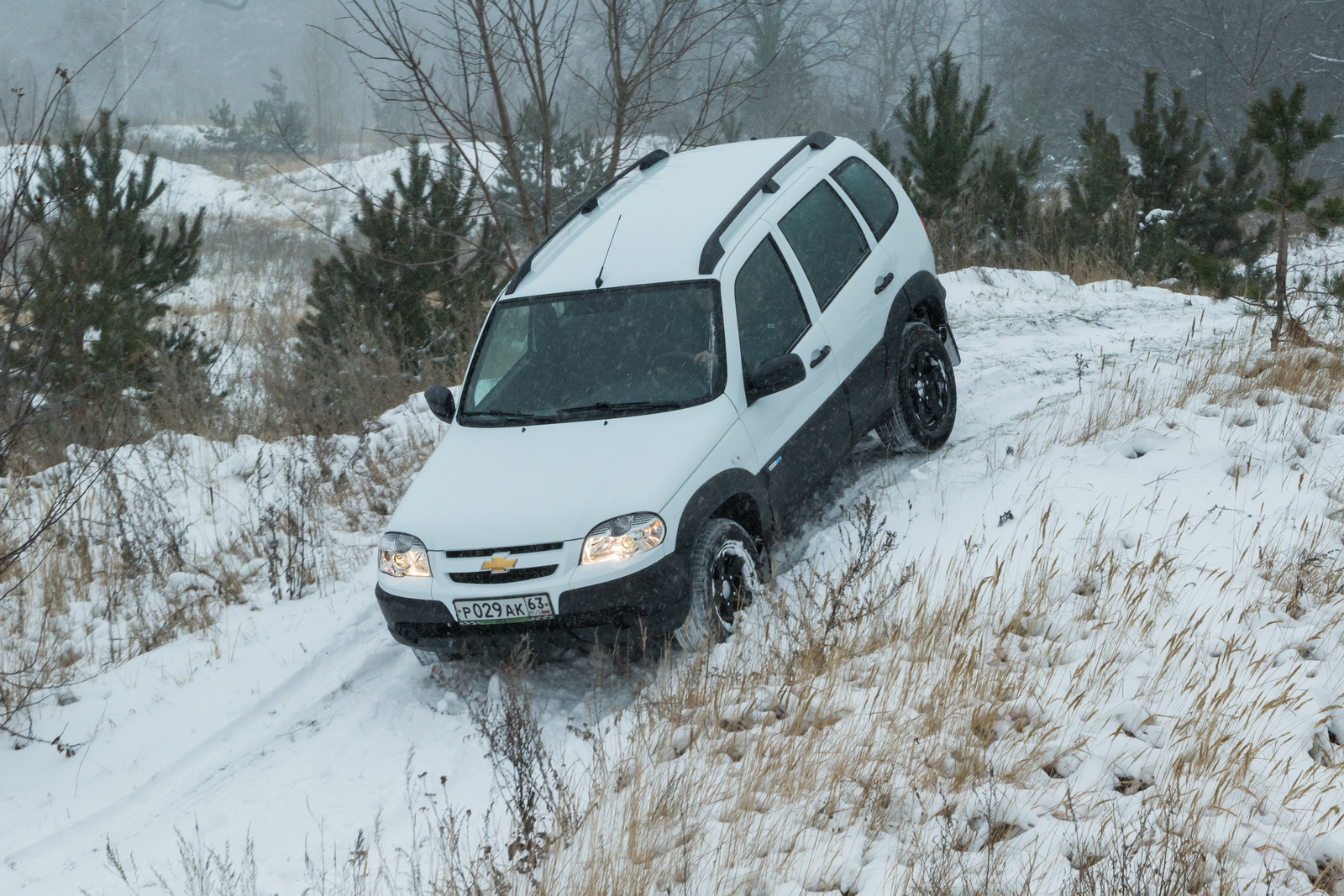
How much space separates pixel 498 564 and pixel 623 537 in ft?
1.84

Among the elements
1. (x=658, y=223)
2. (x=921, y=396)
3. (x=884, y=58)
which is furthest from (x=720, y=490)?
(x=884, y=58)

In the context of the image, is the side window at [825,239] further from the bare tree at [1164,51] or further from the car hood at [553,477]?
the bare tree at [1164,51]

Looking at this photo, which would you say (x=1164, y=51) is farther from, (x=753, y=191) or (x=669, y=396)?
(x=669, y=396)

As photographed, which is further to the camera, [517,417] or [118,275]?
[118,275]

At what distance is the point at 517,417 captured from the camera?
17.7 feet

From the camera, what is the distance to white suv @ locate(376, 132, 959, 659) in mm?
4543

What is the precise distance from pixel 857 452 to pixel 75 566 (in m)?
5.21

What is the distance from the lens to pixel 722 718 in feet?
13.8

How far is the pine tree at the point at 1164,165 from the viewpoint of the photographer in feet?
48.8

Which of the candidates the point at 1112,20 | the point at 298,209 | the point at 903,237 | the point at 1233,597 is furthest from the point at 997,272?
the point at 1112,20

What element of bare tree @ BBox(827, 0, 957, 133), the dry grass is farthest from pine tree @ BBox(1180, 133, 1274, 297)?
bare tree @ BBox(827, 0, 957, 133)

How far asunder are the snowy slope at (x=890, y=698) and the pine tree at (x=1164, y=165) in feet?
29.7

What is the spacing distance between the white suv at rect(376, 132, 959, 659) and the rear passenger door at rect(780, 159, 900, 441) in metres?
0.02

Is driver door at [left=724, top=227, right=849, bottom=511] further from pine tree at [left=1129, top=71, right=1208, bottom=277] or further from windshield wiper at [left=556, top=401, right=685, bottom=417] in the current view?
pine tree at [left=1129, top=71, right=1208, bottom=277]
